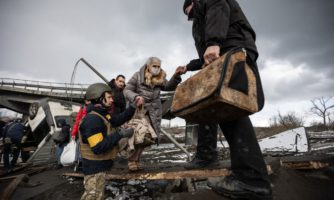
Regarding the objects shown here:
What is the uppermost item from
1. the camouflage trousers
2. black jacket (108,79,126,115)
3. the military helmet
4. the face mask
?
the face mask

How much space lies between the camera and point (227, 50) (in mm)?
1968

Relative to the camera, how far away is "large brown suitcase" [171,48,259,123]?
147 cm

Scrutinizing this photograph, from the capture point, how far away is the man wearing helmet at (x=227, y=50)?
5.15 ft

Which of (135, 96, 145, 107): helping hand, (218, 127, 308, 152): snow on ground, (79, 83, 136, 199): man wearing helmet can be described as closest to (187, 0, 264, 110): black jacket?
(135, 96, 145, 107): helping hand

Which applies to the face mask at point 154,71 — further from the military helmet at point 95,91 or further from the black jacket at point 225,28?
the black jacket at point 225,28

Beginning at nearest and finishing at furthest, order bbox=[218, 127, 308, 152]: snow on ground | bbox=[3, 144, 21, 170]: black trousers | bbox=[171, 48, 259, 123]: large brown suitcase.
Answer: bbox=[171, 48, 259, 123]: large brown suitcase < bbox=[218, 127, 308, 152]: snow on ground < bbox=[3, 144, 21, 170]: black trousers

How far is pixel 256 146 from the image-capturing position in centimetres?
164

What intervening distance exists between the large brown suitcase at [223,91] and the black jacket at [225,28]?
249 mm

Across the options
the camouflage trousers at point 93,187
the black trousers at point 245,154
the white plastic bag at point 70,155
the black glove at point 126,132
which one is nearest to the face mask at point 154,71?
the black glove at point 126,132

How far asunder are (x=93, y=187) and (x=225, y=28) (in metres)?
2.22

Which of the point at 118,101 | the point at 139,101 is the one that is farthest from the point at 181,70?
the point at 118,101

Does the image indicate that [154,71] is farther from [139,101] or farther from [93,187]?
[93,187]

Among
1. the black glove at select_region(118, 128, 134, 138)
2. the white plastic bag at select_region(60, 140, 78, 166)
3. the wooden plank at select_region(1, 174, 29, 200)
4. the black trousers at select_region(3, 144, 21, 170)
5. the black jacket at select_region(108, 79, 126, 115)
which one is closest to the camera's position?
the black glove at select_region(118, 128, 134, 138)

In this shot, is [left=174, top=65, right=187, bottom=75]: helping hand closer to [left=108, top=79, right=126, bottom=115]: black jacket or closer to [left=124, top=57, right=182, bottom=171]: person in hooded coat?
[left=124, top=57, right=182, bottom=171]: person in hooded coat
